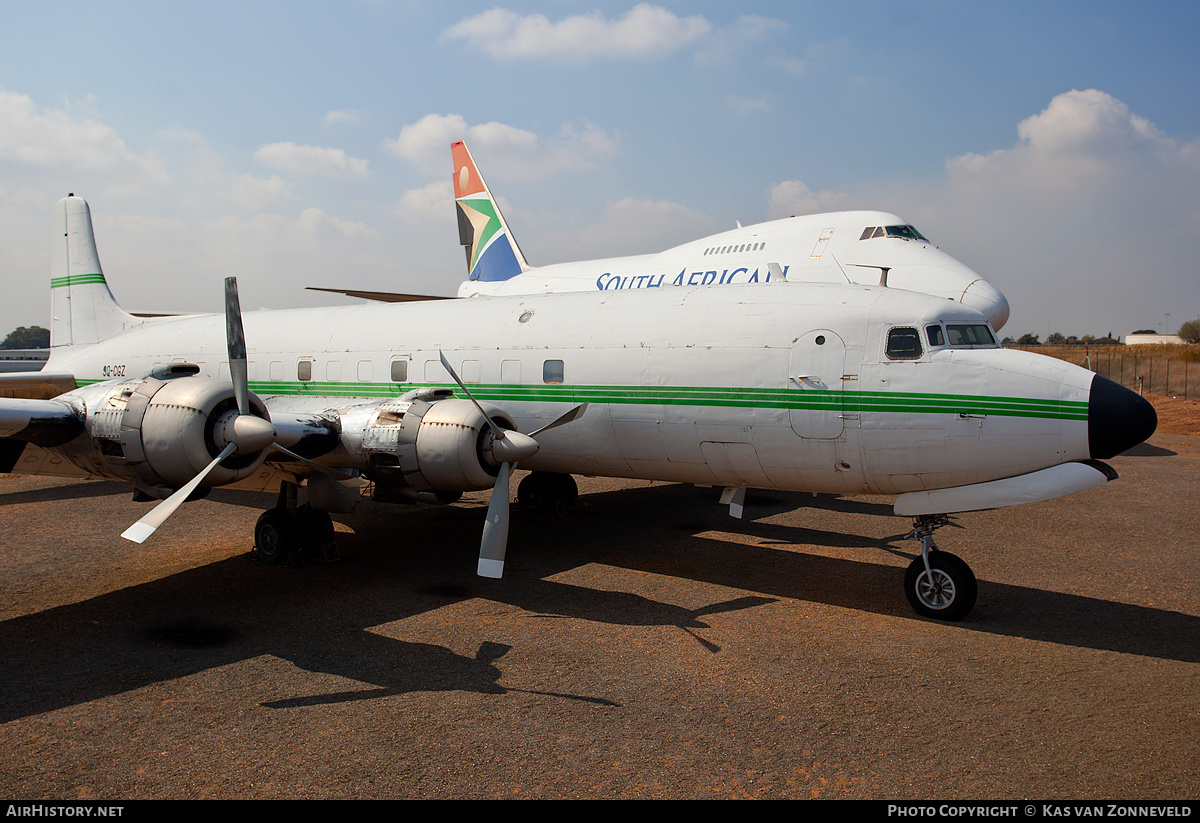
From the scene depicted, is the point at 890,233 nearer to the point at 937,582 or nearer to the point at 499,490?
the point at 937,582

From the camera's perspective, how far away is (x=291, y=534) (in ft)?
33.6

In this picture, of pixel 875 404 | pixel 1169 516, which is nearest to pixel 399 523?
pixel 875 404

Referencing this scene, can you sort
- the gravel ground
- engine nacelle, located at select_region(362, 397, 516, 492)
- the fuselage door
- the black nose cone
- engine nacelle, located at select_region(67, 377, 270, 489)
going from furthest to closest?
engine nacelle, located at select_region(362, 397, 516, 492) → the fuselage door → engine nacelle, located at select_region(67, 377, 270, 489) → the black nose cone → the gravel ground

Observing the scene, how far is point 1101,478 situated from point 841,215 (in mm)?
9333

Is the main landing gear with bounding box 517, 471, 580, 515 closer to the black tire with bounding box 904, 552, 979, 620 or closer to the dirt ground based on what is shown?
the black tire with bounding box 904, 552, 979, 620

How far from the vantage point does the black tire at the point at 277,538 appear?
10.2 meters

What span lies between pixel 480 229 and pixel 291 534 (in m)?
15.1

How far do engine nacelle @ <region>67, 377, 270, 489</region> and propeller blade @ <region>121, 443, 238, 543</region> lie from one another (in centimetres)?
12

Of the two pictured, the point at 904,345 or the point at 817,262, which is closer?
the point at 904,345

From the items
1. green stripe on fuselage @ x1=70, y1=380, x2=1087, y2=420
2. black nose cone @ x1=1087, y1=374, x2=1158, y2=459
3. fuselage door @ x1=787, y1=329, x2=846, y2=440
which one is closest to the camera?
black nose cone @ x1=1087, y1=374, x2=1158, y2=459

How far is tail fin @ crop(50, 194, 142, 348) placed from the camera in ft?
47.8

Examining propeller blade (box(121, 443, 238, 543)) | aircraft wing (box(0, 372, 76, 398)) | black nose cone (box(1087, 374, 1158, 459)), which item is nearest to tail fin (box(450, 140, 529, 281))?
aircraft wing (box(0, 372, 76, 398))

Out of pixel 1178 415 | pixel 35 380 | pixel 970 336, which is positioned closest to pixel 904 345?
pixel 970 336
